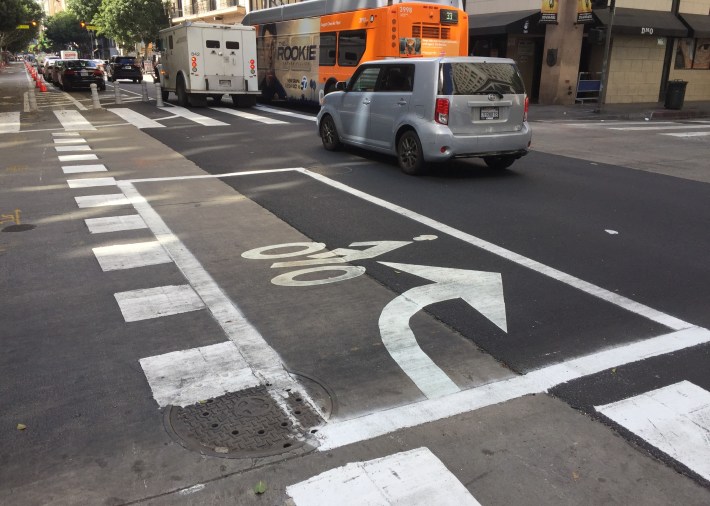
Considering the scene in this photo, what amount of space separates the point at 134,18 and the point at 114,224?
62292mm

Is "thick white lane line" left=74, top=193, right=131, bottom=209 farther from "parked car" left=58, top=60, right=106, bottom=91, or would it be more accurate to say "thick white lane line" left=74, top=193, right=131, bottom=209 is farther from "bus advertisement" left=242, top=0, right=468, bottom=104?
"parked car" left=58, top=60, right=106, bottom=91

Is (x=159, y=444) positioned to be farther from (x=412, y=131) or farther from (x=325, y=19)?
(x=325, y=19)

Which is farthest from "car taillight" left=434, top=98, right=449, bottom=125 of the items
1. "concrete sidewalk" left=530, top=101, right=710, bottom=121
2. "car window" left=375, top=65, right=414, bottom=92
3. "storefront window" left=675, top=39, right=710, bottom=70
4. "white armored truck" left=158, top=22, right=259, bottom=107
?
"storefront window" left=675, top=39, right=710, bottom=70

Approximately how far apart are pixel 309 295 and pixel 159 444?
85.1 inches

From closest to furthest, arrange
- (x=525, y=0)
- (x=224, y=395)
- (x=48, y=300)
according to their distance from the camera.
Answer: (x=224, y=395) < (x=48, y=300) < (x=525, y=0)

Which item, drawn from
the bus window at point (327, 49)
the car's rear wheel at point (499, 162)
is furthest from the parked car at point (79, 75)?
the car's rear wheel at point (499, 162)

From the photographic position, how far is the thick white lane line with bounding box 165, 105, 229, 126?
17619mm

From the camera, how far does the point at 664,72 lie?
2945 cm

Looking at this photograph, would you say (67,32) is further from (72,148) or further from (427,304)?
(427,304)

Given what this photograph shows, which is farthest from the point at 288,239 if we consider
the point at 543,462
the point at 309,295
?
the point at 543,462

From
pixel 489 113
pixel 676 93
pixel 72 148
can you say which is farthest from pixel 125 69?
pixel 489 113

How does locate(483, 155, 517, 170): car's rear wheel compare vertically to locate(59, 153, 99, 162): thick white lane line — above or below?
above

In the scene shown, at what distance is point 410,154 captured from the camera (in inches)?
401

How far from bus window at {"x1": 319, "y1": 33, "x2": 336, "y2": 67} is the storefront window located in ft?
61.4
